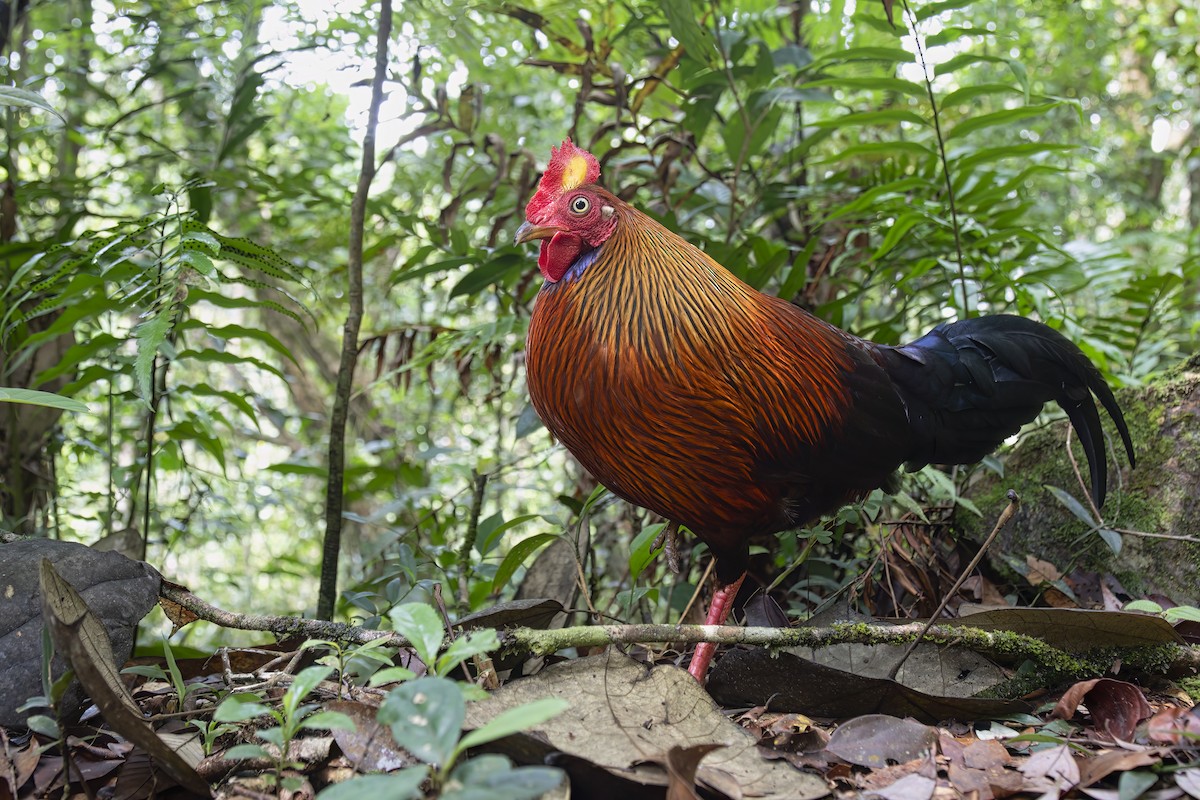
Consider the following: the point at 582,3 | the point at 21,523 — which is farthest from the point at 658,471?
the point at 21,523

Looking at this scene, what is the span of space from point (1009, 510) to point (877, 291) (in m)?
3.25

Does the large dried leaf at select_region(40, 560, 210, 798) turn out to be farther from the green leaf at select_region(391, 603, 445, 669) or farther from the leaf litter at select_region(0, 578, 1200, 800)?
the green leaf at select_region(391, 603, 445, 669)

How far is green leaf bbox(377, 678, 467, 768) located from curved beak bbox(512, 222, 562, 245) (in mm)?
1662

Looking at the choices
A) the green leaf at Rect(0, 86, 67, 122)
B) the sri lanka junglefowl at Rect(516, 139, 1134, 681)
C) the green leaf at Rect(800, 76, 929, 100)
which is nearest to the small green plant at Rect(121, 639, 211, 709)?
the sri lanka junglefowl at Rect(516, 139, 1134, 681)

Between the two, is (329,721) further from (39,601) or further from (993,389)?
(993,389)

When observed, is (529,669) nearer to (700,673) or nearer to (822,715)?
(700,673)

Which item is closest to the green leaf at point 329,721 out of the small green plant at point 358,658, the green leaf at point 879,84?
the small green plant at point 358,658

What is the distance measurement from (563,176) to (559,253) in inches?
11.6

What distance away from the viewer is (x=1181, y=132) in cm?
959

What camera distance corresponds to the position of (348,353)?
3.19 meters

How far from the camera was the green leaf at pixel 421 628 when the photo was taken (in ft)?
5.28

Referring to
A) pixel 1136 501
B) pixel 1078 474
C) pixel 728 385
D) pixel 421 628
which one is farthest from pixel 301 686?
pixel 1136 501

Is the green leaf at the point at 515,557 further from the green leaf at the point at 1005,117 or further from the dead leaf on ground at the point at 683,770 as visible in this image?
the green leaf at the point at 1005,117

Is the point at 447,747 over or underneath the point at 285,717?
over
